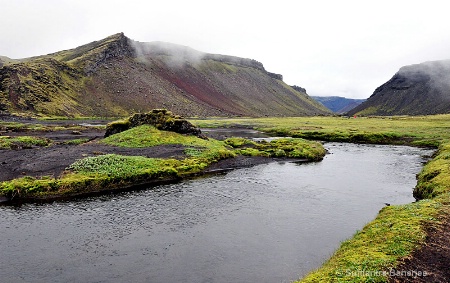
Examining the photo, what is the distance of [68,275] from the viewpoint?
2247 cm

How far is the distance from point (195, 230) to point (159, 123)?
171 ft

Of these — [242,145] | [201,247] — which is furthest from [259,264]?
[242,145]

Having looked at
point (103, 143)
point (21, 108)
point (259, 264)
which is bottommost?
point (259, 264)

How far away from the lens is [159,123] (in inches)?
3142

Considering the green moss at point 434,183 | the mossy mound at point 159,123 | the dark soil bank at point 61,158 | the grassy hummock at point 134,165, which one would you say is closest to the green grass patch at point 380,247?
the green moss at point 434,183

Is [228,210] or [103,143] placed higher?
[103,143]

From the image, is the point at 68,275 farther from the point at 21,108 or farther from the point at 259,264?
the point at 21,108

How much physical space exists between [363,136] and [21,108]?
7257 inches

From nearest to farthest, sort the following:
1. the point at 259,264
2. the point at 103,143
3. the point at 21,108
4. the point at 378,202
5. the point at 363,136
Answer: the point at 259,264 < the point at 378,202 < the point at 103,143 < the point at 363,136 < the point at 21,108

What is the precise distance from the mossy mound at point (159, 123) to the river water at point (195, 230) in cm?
3014

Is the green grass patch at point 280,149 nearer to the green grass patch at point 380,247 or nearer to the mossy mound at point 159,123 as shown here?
the mossy mound at point 159,123

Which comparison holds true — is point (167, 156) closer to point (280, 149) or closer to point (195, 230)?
point (280, 149)

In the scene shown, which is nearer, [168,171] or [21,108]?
[168,171]

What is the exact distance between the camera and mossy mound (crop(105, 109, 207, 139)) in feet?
261
